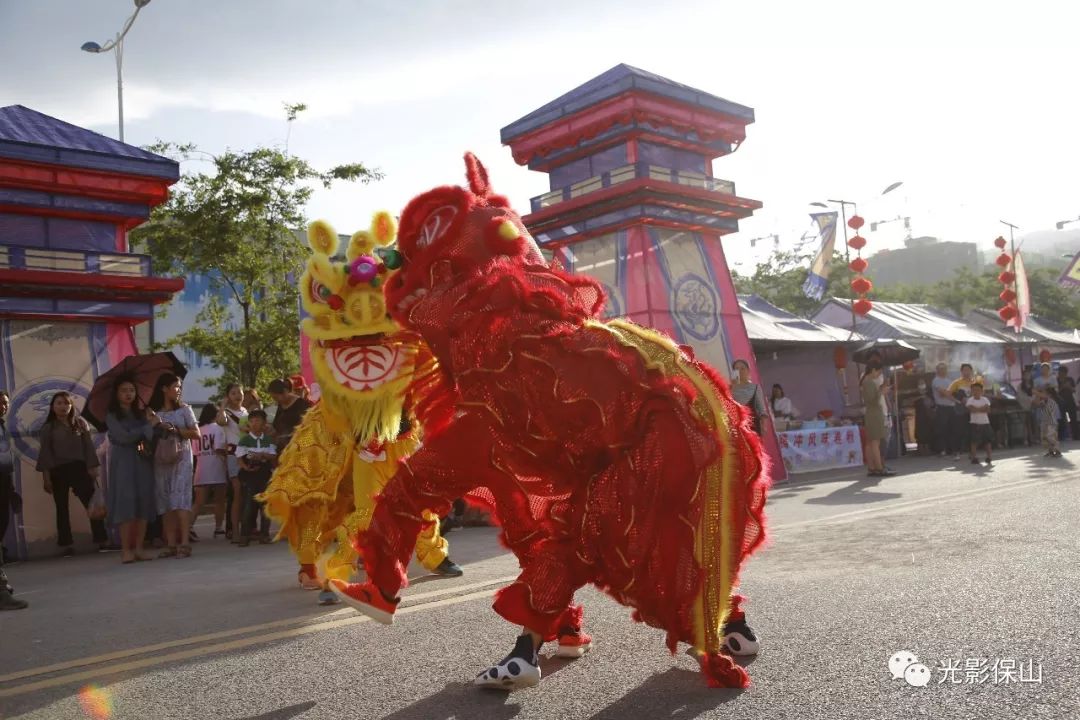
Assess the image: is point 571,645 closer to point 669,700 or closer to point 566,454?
point 669,700

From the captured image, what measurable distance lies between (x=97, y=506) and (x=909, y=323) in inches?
669

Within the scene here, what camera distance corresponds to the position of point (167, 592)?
20.8ft

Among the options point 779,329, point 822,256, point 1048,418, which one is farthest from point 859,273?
point 1048,418

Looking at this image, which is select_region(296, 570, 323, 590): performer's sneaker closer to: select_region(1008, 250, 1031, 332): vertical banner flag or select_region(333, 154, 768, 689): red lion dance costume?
select_region(333, 154, 768, 689): red lion dance costume

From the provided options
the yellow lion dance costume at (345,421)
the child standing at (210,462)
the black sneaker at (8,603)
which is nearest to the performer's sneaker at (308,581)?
the yellow lion dance costume at (345,421)

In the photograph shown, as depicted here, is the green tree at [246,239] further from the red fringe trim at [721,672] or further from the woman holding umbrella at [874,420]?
the red fringe trim at [721,672]

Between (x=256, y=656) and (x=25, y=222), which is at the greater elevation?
(x=25, y=222)

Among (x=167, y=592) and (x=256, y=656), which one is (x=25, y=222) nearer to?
(x=167, y=592)

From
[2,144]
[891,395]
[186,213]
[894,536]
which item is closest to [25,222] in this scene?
[2,144]

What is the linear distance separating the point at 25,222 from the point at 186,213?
7.45m

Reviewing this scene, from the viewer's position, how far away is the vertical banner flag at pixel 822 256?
2212 cm

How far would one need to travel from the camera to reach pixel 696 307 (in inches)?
492

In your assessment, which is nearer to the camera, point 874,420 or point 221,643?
point 221,643

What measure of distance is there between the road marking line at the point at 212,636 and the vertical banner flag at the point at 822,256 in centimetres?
1790
